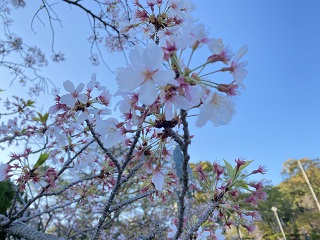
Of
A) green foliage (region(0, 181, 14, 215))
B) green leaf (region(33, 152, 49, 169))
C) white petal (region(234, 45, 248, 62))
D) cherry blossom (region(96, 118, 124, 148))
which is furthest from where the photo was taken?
green foliage (region(0, 181, 14, 215))

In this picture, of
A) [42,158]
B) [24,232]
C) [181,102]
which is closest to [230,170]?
[181,102]

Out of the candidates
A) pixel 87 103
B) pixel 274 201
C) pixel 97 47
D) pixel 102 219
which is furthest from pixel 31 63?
pixel 274 201

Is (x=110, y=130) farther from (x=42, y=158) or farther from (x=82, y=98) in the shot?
(x=42, y=158)

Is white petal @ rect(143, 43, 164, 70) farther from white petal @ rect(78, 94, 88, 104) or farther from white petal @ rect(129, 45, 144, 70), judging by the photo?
white petal @ rect(78, 94, 88, 104)

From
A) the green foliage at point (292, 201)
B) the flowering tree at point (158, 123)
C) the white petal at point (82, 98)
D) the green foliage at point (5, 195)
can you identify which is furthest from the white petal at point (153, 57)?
the green foliage at point (292, 201)

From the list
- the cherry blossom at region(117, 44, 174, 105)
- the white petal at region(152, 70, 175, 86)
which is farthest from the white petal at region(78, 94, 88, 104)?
the white petal at region(152, 70, 175, 86)

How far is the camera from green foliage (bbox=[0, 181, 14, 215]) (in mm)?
3018

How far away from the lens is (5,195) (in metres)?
3.16

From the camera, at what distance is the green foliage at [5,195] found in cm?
302

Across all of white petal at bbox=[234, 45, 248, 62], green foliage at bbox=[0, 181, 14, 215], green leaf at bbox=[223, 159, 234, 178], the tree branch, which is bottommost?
the tree branch

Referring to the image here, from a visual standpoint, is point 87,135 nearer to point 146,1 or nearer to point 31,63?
point 146,1

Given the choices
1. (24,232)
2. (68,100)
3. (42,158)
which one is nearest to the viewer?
(68,100)

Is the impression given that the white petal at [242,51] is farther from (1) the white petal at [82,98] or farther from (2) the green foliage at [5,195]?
(2) the green foliage at [5,195]

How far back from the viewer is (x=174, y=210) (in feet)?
36.6
